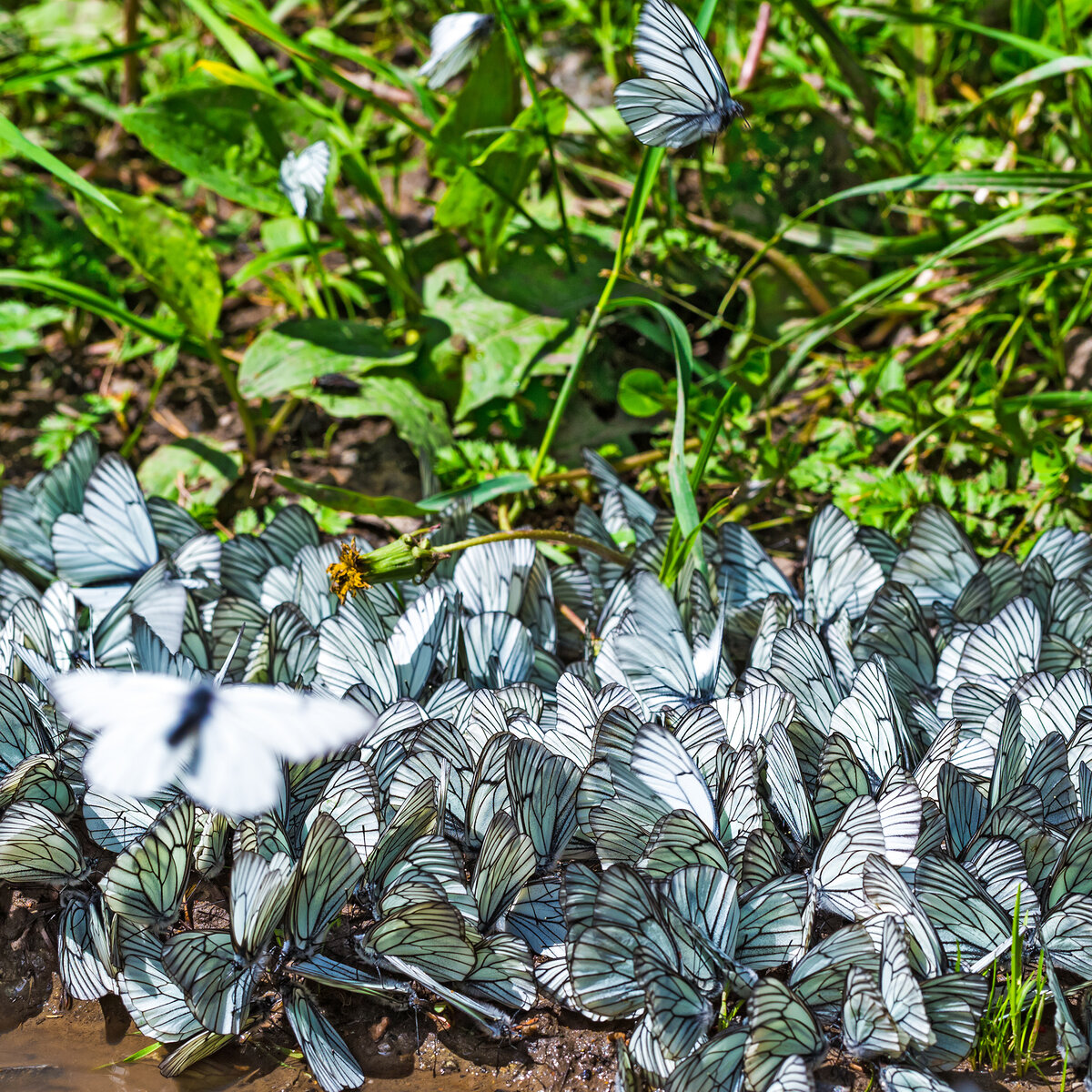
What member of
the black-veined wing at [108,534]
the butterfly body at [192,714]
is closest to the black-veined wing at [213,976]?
the butterfly body at [192,714]

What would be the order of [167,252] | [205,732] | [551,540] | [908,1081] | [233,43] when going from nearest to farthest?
[205,732], [908,1081], [551,540], [167,252], [233,43]

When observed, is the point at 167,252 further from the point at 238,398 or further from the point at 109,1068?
the point at 109,1068

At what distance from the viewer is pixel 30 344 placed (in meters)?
2.62

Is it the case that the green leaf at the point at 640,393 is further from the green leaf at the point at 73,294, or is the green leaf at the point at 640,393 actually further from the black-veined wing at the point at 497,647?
the green leaf at the point at 73,294

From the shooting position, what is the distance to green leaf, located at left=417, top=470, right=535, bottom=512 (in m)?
1.91

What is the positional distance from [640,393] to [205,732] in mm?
1364

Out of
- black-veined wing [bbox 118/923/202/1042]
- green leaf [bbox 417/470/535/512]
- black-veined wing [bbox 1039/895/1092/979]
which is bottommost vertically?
black-veined wing [bbox 118/923/202/1042]

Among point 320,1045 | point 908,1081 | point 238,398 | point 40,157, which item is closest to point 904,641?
point 908,1081

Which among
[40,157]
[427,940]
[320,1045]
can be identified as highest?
[40,157]

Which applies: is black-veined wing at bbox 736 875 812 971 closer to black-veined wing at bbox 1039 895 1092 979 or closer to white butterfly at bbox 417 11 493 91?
black-veined wing at bbox 1039 895 1092 979

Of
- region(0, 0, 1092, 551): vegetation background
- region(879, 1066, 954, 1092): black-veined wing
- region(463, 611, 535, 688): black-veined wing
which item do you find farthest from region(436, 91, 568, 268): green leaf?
region(879, 1066, 954, 1092): black-veined wing

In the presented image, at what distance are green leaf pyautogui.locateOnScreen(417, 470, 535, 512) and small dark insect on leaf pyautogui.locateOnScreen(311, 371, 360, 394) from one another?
0.43 metres

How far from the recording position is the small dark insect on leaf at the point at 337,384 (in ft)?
7.52

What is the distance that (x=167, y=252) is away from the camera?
2238 mm
